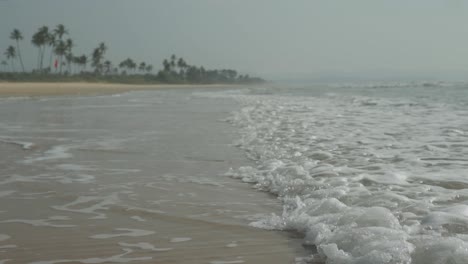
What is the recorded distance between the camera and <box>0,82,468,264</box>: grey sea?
2.83 m

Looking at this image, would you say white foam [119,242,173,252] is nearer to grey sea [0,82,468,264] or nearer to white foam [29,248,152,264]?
grey sea [0,82,468,264]

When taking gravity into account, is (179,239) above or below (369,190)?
below

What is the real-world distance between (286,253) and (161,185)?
6.86 feet

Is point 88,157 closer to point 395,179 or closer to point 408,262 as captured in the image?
point 395,179

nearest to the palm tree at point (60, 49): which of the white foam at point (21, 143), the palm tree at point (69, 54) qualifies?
the palm tree at point (69, 54)

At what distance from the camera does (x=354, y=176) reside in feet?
15.7

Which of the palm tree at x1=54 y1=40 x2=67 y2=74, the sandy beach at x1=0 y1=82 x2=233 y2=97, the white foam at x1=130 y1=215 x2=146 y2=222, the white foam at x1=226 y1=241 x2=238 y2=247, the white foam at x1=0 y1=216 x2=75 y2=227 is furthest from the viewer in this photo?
the palm tree at x1=54 y1=40 x2=67 y2=74

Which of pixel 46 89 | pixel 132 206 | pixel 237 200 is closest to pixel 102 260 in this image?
pixel 132 206

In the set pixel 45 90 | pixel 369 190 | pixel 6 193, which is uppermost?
pixel 369 190

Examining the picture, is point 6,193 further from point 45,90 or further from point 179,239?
point 45,90

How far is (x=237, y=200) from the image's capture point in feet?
13.7

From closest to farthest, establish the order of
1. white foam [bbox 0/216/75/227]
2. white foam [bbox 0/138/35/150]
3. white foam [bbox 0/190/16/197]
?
white foam [bbox 0/216/75/227], white foam [bbox 0/190/16/197], white foam [bbox 0/138/35/150]

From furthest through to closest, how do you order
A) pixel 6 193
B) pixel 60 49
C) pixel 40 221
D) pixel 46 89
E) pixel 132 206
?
pixel 60 49
pixel 46 89
pixel 6 193
pixel 132 206
pixel 40 221

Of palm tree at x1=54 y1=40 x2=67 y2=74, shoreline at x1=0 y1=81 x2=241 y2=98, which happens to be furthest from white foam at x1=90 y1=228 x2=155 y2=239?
palm tree at x1=54 y1=40 x2=67 y2=74
